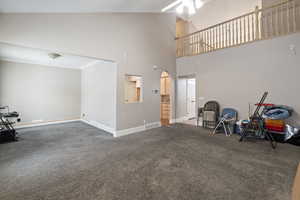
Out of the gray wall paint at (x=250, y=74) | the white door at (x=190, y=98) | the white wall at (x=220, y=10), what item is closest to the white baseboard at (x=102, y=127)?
the gray wall paint at (x=250, y=74)

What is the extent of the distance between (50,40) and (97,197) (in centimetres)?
313

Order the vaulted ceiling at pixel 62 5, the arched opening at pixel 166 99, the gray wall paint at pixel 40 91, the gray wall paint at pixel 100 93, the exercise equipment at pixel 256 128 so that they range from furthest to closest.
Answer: the arched opening at pixel 166 99, the gray wall paint at pixel 40 91, the gray wall paint at pixel 100 93, the exercise equipment at pixel 256 128, the vaulted ceiling at pixel 62 5

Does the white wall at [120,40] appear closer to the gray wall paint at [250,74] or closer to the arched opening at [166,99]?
the arched opening at [166,99]

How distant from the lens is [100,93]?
4.89 m

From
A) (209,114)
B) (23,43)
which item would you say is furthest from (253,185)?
(23,43)

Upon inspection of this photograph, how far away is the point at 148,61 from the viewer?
15.6ft

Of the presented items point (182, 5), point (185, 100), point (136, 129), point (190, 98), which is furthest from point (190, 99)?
point (182, 5)

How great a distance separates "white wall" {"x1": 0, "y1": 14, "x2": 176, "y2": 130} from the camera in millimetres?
2572

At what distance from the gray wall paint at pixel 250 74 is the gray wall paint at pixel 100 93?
3334mm

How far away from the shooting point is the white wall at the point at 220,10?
5.64m

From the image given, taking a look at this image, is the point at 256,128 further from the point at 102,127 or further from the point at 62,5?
the point at 62,5

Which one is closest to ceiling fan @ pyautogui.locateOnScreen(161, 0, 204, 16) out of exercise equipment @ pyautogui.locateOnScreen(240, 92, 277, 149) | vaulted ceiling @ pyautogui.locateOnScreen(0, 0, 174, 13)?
vaulted ceiling @ pyautogui.locateOnScreen(0, 0, 174, 13)

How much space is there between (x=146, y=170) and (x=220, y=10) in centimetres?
766

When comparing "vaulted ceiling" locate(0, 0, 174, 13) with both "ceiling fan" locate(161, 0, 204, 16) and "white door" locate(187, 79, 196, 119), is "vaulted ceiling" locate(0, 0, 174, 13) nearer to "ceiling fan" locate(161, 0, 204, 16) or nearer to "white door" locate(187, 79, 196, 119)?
"ceiling fan" locate(161, 0, 204, 16)
